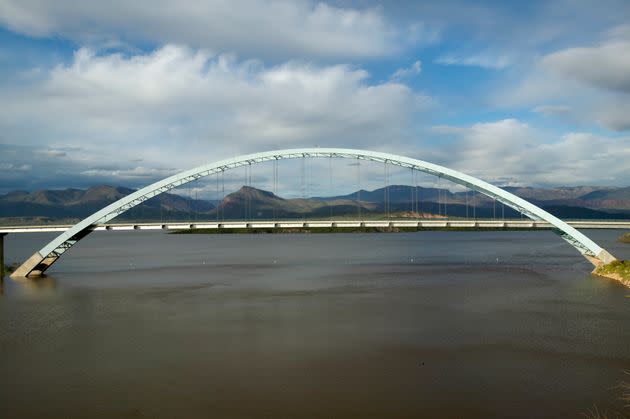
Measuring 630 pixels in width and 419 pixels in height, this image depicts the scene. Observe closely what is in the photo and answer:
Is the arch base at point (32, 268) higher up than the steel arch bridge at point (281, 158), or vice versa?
the steel arch bridge at point (281, 158)

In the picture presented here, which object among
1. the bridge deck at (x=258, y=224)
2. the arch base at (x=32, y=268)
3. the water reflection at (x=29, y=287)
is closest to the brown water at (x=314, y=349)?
the water reflection at (x=29, y=287)

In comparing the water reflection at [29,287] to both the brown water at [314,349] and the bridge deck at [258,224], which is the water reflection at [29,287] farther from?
the bridge deck at [258,224]

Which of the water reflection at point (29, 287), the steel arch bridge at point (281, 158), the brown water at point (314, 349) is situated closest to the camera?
the brown water at point (314, 349)

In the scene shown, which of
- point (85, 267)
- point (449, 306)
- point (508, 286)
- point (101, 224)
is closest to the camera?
point (449, 306)

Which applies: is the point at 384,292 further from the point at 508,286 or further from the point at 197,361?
the point at 197,361

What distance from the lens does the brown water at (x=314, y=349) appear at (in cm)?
1066

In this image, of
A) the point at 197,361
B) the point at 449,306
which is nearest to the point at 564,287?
the point at 449,306

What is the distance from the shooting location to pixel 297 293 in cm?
2558

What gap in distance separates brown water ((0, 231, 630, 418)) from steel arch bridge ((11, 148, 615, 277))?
4495 mm

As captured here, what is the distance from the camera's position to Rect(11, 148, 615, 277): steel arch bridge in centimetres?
3186

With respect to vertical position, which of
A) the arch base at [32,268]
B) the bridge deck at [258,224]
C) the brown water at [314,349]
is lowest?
the brown water at [314,349]

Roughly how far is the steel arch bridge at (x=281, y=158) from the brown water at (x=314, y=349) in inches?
177

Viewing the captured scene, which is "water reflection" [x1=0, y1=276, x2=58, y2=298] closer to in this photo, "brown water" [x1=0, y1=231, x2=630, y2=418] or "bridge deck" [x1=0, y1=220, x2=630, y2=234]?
"brown water" [x1=0, y1=231, x2=630, y2=418]

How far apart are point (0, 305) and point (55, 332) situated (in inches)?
288
